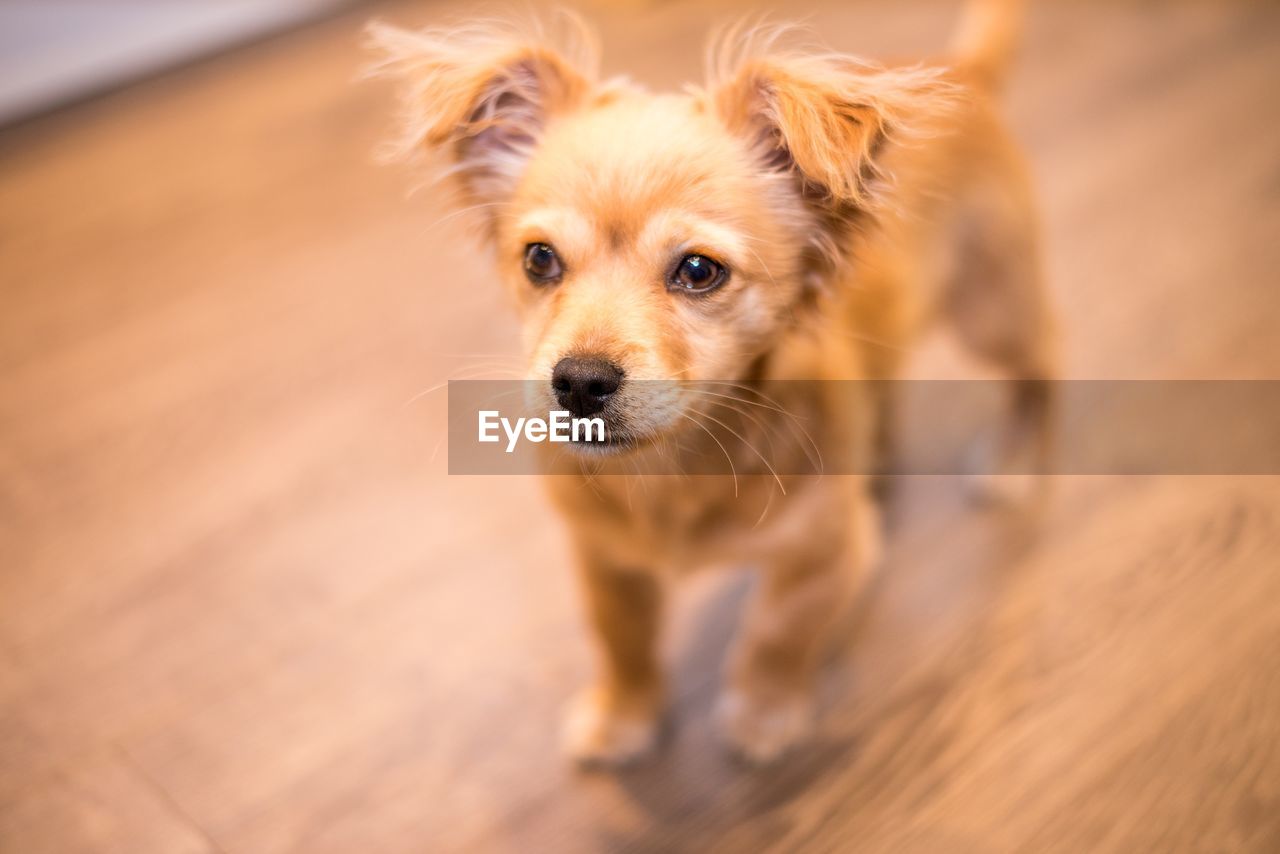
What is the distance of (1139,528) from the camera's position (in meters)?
1.53

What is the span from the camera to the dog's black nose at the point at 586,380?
0.93 metres

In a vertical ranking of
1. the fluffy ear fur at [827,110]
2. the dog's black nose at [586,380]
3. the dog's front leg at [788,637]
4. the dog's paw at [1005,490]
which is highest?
the fluffy ear fur at [827,110]

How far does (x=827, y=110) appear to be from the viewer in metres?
0.93

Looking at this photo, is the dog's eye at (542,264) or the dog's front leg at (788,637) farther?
the dog's front leg at (788,637)

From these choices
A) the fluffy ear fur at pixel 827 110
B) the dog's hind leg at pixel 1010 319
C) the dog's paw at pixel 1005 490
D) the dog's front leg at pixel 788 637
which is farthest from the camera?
the dog's paw at pixel 1005 490

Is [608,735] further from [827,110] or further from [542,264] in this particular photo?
[827,110]

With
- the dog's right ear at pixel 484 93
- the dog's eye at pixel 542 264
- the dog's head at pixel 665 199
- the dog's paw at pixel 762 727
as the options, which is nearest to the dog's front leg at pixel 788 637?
the dog's paw at pixel 762 727

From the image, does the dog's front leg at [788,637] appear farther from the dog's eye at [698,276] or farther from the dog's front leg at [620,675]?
the dog's eye at [698,276]

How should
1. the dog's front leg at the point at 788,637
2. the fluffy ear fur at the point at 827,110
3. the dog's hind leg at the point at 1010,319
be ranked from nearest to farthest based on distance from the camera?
the fluffy ear fur at the point at 827,110, the dog's front leg at the point at 788,637, the dog's hind leg at the point at 1010,319

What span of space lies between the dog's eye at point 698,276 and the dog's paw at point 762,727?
59cm

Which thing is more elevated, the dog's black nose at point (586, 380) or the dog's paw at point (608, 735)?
the dog's black nose at point (586, 380)

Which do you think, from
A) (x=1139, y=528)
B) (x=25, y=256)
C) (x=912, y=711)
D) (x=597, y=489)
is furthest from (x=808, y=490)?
(x=25, y=256)

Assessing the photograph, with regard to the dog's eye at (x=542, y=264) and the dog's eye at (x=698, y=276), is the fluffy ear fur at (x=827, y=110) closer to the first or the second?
the dog's eye at (x=698, y=276)

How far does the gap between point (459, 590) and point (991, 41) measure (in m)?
1.16
